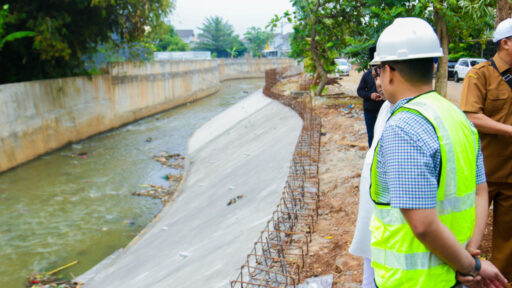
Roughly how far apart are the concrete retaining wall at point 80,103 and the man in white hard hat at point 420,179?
13299mm

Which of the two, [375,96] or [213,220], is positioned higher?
Result: [375,96]

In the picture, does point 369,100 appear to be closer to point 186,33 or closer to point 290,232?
point 290,232

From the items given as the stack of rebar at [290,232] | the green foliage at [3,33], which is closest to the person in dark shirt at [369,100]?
the stack of rebar at [290,232]

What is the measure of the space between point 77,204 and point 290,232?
7.53 m

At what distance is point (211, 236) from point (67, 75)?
13.6 m

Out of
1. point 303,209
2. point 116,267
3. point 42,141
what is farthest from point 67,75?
point 303,209

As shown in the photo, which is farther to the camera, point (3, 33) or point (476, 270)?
point (3, 33)

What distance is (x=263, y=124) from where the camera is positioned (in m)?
13.8

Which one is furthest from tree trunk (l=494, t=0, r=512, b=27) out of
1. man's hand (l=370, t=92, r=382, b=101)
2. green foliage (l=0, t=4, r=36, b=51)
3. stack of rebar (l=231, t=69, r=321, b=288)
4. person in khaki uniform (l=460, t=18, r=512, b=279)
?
green foliage (l=0, t=4, r=36, b=51)

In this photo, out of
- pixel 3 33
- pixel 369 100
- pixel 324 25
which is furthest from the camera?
pixel 324 25

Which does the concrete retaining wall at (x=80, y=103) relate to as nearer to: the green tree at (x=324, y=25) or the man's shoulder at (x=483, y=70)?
the green tree at (x=324, y=25)

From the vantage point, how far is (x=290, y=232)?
408cm

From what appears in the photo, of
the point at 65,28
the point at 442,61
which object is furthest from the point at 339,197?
the point at 65,28

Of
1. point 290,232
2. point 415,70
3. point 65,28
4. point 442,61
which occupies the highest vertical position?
point 65,28
